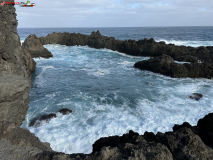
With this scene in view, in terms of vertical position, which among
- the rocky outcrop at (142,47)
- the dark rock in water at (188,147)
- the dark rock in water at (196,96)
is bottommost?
the dark rock in water at (196,96)

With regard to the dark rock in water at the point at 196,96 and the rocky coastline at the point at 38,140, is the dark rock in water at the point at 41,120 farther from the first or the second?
the dark rock in water at the point at 196,96

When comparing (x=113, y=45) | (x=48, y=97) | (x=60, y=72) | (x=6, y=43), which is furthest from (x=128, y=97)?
(x=113, y=45)

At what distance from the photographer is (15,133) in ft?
17.7

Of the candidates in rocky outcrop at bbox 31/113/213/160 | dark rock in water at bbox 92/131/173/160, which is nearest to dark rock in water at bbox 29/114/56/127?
rocky outcrop at bbox 31/113/213/160

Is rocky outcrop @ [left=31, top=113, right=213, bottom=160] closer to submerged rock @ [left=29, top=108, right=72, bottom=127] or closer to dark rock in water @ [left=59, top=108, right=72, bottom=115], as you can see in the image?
submerged rock @ [left=29, top=108, right=72, bottom=127]

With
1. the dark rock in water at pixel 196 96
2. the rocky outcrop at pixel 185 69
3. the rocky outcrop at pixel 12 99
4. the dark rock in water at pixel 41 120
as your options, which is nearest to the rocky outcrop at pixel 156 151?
the rocky outcrop at pixel 12 99

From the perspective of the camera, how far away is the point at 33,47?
31.6 metres

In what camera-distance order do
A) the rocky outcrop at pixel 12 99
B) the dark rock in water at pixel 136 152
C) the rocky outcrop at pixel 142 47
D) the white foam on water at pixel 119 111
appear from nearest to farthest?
1. the dark rock in water at pixel 136 152
2. the rocky outcrop at pixel 12 99
3. the white foam on water at pixel 119 111
4. the rocky outcrop at pixel 142 47

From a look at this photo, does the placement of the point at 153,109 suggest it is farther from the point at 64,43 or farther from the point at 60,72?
the point at 64,43

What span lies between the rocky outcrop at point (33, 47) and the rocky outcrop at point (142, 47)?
16.0 metres

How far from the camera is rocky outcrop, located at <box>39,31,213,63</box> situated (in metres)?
28.7

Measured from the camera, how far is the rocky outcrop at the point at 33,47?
101ft

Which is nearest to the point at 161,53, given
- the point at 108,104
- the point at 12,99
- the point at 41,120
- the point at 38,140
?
the point at 108,104

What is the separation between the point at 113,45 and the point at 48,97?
29.0 meters
